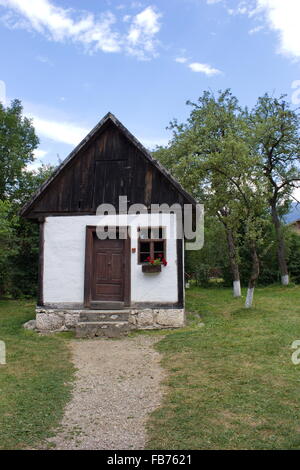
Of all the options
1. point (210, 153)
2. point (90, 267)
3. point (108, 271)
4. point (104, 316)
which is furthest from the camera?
point (210, 153)

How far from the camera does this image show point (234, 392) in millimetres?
5445

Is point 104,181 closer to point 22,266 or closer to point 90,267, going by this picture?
point 90,267

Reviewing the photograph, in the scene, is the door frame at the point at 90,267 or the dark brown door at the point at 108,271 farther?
the dark brown door at the point at 108,271

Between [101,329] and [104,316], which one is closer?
[101,329]

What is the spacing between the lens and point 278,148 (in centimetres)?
2078

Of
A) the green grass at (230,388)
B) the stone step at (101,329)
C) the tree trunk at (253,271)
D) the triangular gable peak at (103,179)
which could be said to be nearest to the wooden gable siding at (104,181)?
the triangular gable peak at (103,179)

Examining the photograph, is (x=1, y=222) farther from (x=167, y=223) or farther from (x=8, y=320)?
(x=167, y=223)

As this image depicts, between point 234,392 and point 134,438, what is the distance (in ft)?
6.29

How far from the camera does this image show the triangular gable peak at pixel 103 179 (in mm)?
10672

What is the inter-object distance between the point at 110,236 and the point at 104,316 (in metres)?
2.28

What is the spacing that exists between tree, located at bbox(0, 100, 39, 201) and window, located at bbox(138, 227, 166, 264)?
37.0 feet

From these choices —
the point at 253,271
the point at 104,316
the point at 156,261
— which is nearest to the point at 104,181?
the point at 156,261

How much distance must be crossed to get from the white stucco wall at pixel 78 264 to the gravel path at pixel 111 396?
1.78 m

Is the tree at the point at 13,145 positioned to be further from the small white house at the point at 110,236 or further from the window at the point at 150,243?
the window at the point at 150,243
